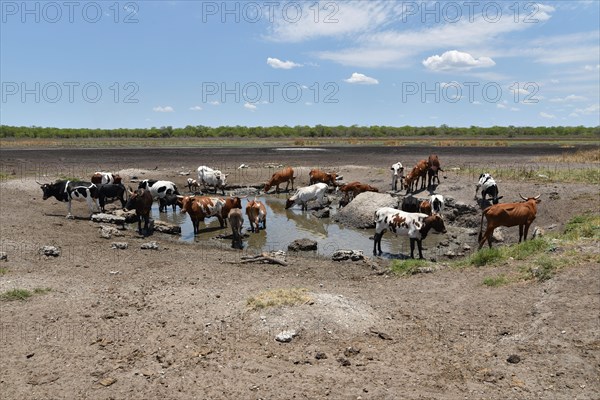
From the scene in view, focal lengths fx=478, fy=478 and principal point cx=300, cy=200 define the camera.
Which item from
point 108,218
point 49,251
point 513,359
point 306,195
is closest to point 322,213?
point 306,195

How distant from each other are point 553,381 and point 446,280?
455 centimetres

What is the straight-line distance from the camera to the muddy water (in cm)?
1620

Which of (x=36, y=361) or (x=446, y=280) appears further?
(x=446, y=280)

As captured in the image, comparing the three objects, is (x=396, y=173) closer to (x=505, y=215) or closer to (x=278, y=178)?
(x=278, y=178)

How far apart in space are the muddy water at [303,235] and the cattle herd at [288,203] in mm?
431

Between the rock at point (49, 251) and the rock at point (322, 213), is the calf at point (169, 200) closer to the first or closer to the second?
the rock at point (322, 213)

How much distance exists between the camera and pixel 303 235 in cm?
1836

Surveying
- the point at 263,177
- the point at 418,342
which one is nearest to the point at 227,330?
the point at 418,342

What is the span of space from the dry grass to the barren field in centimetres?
13

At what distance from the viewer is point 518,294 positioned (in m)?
9.48

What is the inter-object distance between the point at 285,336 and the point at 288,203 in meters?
15.5

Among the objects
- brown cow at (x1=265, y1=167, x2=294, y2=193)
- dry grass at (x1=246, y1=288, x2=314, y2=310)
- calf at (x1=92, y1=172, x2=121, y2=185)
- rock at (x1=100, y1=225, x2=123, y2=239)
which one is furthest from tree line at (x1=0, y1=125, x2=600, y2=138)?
dry grass at (x1=246, y1=288, x2=314, y2=310)

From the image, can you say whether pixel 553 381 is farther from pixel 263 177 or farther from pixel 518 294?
pixel 263 177

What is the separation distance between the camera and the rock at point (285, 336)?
7746 millimetres
